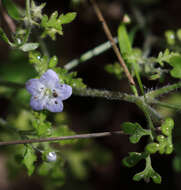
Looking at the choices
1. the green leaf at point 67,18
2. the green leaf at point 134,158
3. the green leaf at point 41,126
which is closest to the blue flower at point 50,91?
the green leaf at point 41,126

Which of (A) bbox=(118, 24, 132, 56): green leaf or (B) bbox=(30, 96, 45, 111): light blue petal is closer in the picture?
(B) bbox=(30, 96, 45, 111): light blue petal

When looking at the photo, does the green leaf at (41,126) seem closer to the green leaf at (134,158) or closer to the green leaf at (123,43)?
the green leaf at (134,158)

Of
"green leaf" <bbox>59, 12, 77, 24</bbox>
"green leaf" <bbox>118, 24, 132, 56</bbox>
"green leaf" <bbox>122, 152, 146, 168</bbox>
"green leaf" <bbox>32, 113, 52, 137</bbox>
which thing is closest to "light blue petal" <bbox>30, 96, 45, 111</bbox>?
"green leaf" <bbox>32, 113, 52, 137</bbox>

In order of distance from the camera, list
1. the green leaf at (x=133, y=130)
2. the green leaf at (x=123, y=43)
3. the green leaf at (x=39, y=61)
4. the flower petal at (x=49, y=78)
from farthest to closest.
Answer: the green leaf at (x=123, y=43) < the green leaf at (x=39, y=61) < the flower petal at (x=49, y=78) < the green leaf at (x=133, y=130)

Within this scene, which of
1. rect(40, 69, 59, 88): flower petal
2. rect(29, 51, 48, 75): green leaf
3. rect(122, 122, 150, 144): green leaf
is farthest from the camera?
rect(29, 51, 48, 75): green leaf

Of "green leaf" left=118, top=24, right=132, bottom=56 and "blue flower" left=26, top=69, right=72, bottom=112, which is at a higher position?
"green leaf" left=118, top=24, right=132, bottom=56

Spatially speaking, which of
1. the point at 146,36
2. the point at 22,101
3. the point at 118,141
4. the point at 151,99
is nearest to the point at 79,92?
the point at 151,99

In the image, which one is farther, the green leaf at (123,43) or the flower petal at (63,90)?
the green leaf at (123,43)

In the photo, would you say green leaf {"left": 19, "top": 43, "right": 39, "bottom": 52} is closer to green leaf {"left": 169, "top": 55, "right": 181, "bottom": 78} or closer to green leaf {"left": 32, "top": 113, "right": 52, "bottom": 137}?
green leaf {"left": 32, "top": 113, "right": 52, "bottom": 137}
